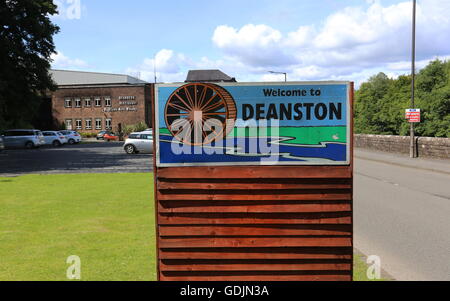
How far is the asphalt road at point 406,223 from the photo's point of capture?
220 inches

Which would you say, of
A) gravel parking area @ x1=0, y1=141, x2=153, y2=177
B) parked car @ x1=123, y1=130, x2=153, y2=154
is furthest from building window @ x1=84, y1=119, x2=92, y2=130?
parked car @ x1=123, y1=130, x2=153, y2=154

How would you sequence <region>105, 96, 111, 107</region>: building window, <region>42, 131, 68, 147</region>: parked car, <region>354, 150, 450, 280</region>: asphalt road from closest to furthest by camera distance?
<region>354, 150, 450, 280</region>: asphalt road < <region>42, 131, 68, 147</region>: parked car < <region>105, 96, 111, 107</region>: building window

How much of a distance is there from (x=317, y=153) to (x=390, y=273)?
238 centimetres

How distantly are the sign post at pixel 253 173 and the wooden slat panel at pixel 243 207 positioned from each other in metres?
0.01

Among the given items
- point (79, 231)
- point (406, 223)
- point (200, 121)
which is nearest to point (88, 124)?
point (79, 231)

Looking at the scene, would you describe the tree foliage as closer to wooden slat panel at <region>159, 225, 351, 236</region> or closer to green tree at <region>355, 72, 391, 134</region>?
green tree at <region>355, 72, 391, 134</region>

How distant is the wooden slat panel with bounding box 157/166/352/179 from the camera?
3965mm

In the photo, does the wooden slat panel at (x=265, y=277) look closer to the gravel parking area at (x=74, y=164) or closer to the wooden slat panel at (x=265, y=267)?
the wooden slat panel at (x=265, y=267)

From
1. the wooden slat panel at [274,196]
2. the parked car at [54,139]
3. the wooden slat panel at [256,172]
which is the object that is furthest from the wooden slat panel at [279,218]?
the parked car at [54,139]

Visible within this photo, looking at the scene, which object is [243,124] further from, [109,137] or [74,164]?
[109,137]

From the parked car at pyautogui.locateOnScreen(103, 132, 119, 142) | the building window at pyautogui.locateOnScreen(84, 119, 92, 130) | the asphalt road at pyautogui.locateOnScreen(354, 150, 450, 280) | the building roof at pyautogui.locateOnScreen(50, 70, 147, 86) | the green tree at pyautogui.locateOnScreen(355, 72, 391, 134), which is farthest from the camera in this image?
the building roof at pyautogui.locateOnScreen(50, 70, 147, 86)

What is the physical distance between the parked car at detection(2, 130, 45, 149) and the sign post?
3704cm
